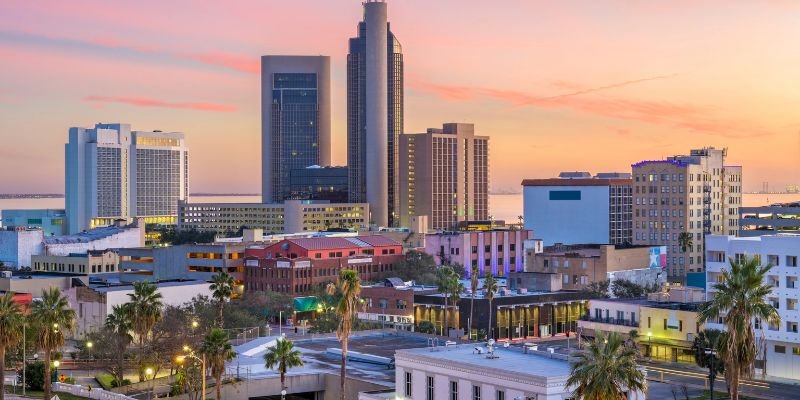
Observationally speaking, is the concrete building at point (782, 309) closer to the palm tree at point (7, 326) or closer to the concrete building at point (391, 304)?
the concrete building at point (391, 304)

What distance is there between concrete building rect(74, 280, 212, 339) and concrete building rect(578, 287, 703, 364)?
50539mm

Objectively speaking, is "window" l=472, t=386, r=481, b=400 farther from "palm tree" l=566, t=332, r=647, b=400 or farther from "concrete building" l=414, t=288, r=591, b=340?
"concrete building" l=414, t=288, r=591, b=340

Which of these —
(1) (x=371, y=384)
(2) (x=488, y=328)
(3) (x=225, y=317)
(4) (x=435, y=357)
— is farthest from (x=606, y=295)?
(4) (x=435, y=357)

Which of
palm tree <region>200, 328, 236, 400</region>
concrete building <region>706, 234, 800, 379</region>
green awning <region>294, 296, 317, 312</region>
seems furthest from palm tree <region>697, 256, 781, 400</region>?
green awning <region>294, 296, 317, 312</region>

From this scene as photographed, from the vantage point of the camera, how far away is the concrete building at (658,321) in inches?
4697

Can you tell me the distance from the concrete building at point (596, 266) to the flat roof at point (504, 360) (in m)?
95.2

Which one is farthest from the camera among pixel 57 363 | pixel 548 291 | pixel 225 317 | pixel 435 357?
pixel 548 291

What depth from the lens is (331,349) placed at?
117 metres

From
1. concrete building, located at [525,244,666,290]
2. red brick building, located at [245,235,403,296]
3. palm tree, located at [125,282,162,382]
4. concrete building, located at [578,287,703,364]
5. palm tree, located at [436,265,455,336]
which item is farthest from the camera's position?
red brick building, located at [245,235,403,296]

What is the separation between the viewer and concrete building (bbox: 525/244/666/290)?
181000 mm

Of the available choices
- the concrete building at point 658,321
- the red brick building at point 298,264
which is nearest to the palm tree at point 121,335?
the concrete building at point 658,321

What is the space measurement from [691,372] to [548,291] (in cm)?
5053

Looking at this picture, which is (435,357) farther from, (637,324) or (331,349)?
(637,324)

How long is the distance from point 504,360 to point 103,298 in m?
77.6
